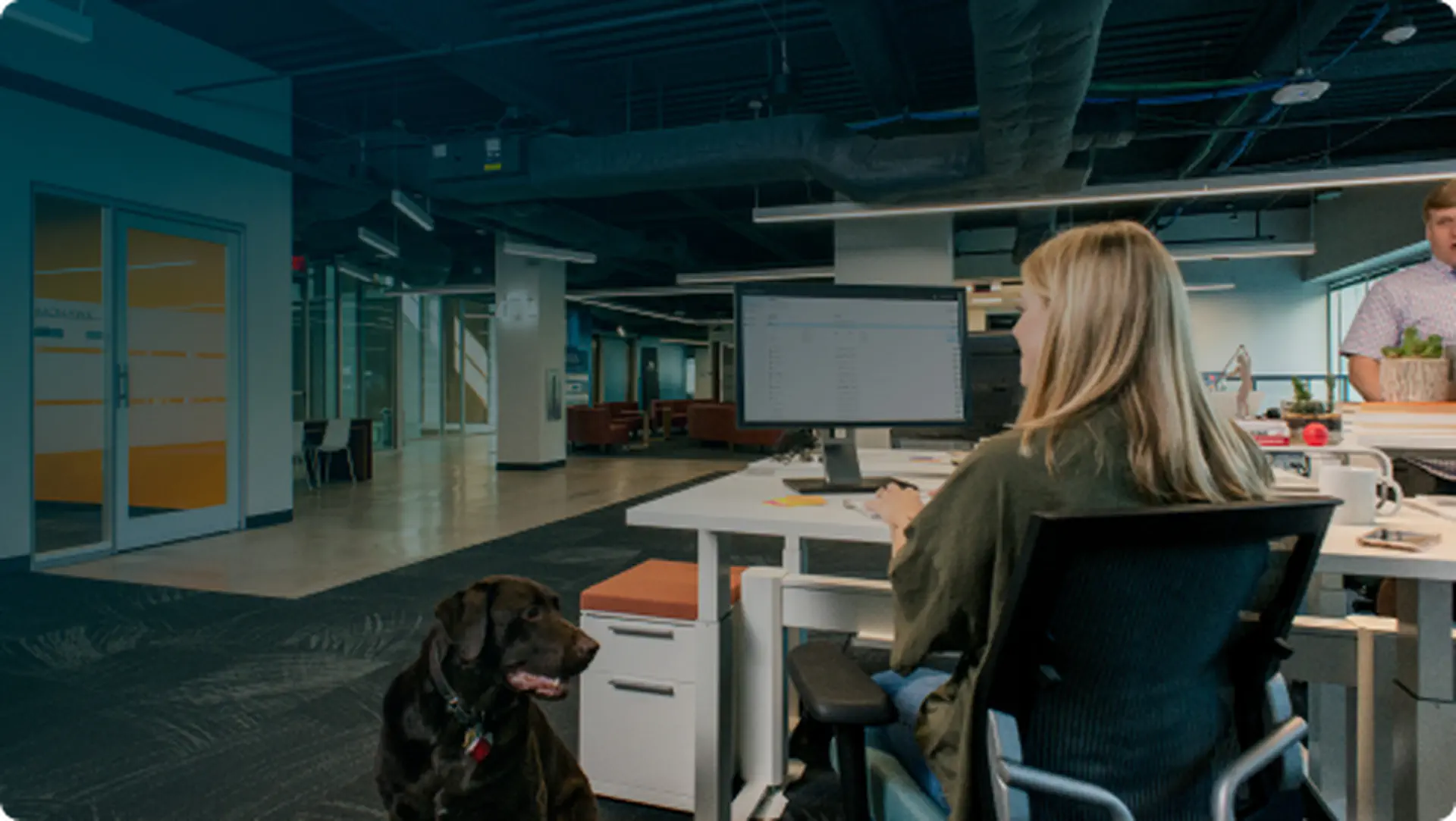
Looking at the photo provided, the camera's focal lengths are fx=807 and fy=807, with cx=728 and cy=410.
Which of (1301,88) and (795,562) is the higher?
(1301,88)

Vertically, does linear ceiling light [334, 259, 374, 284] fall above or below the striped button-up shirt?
above

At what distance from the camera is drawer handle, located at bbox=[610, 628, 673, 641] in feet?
6.31

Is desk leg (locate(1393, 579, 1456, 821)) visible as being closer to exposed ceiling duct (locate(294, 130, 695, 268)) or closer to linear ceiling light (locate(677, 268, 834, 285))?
exposed ceiling duct (locate(294, 130, 695, 268))

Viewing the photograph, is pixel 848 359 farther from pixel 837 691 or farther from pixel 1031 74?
pixel 1031 74

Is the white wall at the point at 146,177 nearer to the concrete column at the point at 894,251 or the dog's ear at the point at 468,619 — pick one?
the dog's ear at the point at 468,619

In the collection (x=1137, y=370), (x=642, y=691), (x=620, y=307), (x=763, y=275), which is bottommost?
(x=642, y=691)

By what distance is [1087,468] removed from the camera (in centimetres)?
92

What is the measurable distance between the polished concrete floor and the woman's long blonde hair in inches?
172

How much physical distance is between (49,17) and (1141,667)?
526 cm

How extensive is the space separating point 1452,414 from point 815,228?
10.3m

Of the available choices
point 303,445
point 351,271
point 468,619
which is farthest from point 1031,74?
point 351,271

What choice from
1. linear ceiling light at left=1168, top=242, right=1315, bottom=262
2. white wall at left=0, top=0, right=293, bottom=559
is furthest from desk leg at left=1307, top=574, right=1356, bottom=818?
linear ceiling light at left=1168, top=242, right=1315, bottom=262

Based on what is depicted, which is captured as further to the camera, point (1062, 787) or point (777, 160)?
point (777, 160)

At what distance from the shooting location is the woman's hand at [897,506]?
→ 50.3 inches
